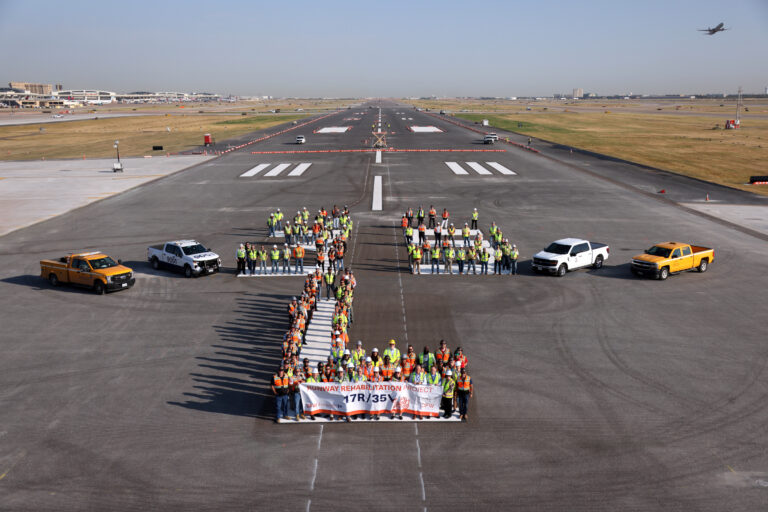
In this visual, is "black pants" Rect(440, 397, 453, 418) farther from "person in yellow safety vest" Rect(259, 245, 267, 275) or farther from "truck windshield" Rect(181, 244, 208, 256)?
"truck windshield" Rect(181, 244, 208, 256)

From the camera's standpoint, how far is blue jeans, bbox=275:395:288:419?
15.6 meters

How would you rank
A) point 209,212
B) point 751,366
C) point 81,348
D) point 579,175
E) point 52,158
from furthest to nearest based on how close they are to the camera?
point 52,158, point 579,175, point 209,212, point 81,348, point 751,366

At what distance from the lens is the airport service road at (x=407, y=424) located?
41.9 ft

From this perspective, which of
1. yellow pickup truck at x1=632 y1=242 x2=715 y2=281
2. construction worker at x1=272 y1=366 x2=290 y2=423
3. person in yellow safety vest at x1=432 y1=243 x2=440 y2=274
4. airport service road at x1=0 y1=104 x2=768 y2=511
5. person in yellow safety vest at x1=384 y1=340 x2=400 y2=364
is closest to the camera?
airport service road at x1=0 y1=104 x2=768 y2=511

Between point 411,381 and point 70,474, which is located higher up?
point 411,381

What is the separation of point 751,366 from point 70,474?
20.2m

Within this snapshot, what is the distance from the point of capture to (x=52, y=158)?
8256 centimetres

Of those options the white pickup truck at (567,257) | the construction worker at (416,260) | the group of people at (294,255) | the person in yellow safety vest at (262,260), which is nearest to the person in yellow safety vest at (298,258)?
the group of people at (294,255)

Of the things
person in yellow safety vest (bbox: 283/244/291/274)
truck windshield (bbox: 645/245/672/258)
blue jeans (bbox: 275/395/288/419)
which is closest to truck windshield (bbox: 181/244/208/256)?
person in yellow safety vest (bbox: 283/244/291/274)

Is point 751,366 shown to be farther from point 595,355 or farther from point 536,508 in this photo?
point 536,508

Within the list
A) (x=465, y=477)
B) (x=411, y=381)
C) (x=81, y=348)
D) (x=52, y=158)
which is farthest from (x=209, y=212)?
(x=52, y=158)

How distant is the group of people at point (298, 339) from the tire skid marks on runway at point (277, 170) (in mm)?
39972

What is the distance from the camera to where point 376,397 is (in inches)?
623

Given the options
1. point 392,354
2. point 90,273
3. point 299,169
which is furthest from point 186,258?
point 299,169
